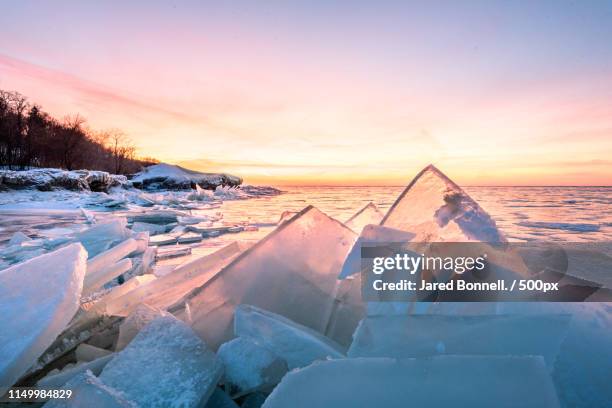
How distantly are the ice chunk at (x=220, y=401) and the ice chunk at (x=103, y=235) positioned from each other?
7.48ft

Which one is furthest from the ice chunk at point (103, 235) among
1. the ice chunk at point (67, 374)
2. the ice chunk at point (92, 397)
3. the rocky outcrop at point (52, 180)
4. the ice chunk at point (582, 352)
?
the rocky outcrop at point (52, 180)

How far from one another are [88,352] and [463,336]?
3.27ft

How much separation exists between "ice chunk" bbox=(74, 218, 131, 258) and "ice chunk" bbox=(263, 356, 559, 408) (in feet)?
8.46

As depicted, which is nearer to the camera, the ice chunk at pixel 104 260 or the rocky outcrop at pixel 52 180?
the ice chunk at pixel 104 260

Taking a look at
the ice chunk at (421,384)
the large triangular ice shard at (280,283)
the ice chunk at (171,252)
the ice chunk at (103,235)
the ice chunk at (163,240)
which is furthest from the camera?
the ice chunk at (163,240)

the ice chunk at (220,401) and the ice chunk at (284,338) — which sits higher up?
the ice chunk at (284,338)

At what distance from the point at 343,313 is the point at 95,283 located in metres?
1.06

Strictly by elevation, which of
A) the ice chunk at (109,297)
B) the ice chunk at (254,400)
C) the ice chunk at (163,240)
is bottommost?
the ice chunk at (163,240)

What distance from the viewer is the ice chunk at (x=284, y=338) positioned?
2.45 feet

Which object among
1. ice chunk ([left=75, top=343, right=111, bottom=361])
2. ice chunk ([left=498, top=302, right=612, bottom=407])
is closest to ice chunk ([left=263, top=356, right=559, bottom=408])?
ice chunk ([left=498, top=302, right=612, bottom=407])

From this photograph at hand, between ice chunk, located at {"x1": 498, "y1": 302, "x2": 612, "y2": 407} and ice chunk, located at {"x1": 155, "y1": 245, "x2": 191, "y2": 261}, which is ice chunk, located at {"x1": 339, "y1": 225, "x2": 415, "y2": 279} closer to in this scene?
ice chunk, located at {"x1": 498, "y1": 302, "x2": 612, "y2": 407}

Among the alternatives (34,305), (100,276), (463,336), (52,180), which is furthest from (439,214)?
(52,180)

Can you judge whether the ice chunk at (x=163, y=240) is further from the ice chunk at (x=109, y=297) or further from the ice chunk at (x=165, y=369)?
the ice chunk at (x=165, y=369)

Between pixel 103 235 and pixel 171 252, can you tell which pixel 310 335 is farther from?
pixel 171 252
